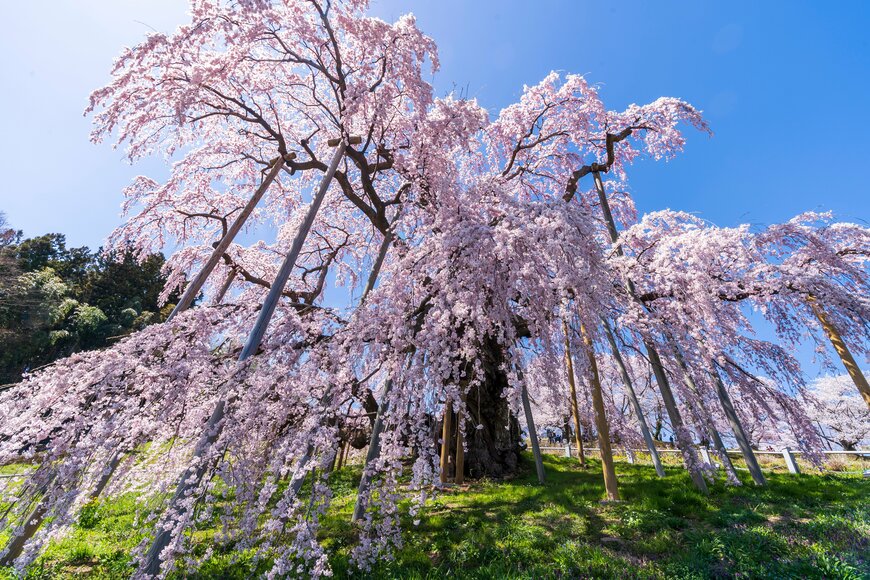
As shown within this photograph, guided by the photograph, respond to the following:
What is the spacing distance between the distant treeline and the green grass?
15.6m

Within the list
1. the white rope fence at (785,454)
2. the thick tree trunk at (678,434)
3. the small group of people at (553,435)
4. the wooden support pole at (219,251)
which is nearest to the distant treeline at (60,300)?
the wooden support pole at (219,251)

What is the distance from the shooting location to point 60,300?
2338cm

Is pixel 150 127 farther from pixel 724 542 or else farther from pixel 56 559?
pixel 724 542

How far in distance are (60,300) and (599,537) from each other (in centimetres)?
3298

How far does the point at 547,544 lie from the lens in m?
4.78

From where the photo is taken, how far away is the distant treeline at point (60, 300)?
21.5 m

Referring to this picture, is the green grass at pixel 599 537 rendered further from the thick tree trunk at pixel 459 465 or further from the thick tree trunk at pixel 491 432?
the thick tree trunk at pixel 491 432

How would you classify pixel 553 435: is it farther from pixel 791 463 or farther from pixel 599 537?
pixel 599 537

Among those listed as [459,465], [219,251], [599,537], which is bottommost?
[599,537]

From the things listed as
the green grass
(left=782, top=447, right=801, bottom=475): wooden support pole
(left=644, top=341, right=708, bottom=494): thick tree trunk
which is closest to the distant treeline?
the green grass

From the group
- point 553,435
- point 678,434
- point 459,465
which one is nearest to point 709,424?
point 678,434

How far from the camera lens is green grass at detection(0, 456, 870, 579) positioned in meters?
3.76

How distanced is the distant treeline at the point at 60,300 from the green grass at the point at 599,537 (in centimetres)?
1557

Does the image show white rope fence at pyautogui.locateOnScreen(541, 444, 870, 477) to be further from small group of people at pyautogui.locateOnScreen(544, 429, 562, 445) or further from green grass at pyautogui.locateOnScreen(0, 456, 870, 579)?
small group of people at pyautogui.locateOnScreen(544, 429, 562, 445)
